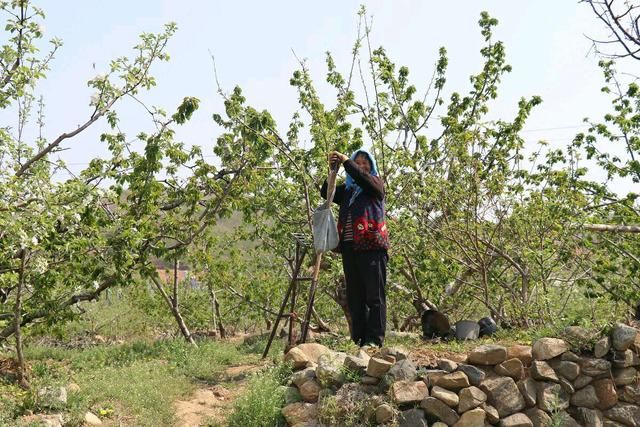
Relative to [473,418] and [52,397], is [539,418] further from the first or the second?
[52,397]

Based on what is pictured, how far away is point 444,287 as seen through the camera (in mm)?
9203

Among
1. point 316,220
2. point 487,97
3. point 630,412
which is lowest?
point 630,412

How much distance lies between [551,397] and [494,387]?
1.39ft

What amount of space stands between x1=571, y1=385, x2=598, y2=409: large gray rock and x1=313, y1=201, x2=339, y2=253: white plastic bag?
226cm

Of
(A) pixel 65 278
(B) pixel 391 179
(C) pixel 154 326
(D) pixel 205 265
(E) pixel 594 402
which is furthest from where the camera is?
(C) pixel 154 326

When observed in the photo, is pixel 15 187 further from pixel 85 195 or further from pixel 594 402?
pixel 594 402

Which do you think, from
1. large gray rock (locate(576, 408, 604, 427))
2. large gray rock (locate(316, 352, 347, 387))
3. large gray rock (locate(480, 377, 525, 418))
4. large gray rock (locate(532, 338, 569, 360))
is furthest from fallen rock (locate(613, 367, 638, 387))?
large gray rock (locate(316, 352, 347, 387))

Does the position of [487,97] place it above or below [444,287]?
above

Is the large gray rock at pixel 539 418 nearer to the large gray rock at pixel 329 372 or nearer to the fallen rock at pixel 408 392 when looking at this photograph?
the fallen rock at pixel 408 392

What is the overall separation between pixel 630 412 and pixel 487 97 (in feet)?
17.7

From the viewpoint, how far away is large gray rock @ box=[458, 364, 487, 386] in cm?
466

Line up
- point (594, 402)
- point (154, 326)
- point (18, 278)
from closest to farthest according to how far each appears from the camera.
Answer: point (594, 402), point (18, 278), point (154, 326)

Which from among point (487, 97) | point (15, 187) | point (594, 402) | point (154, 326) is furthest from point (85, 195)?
point (154, 326)

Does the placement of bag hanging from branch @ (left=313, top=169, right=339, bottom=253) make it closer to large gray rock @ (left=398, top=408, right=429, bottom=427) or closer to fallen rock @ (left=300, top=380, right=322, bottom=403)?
fallen rock @ (left=300, top=380, right=322, bottom=403)
